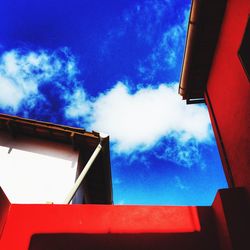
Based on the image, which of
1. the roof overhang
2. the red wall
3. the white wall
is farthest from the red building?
the roof overhang

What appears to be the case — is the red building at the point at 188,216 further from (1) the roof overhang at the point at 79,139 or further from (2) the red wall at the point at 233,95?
(1) the roof overhang at the point at 79,139

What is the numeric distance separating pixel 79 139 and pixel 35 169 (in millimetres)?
1623

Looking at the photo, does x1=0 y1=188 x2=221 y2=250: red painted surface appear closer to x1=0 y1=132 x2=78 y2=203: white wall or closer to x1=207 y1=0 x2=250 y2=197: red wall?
x1=207 y1=0 x2=250 y2=197: red wall

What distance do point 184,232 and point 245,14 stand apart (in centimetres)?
379

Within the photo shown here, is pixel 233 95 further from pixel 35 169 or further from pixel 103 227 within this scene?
pixel 35 169

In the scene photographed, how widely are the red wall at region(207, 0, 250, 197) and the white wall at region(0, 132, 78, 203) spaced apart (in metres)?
4.36

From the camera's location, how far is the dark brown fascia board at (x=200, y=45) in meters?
5.10

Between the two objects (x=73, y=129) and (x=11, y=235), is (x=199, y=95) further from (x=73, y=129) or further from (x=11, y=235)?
(x=11, y=235)

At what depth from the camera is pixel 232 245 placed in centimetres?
334

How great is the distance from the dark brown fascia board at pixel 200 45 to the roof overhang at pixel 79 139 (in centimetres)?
296

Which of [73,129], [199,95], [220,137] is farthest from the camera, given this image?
[73,129]

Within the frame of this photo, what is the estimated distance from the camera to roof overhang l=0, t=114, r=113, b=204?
757 centimetres

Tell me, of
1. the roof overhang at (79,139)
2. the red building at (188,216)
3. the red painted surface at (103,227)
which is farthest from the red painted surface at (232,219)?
the roof overhang at (79,139)

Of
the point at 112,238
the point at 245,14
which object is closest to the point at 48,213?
the point at 112,238
